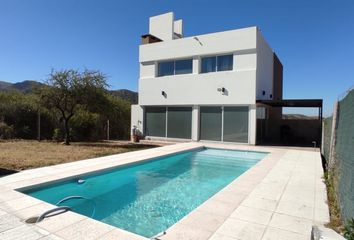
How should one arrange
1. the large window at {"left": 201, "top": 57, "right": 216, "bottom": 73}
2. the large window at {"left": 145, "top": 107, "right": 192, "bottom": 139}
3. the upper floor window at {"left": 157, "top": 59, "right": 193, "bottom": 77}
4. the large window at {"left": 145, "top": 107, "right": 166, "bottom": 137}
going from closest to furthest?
the large window at {"left": 201, "top": 57, "right": 216, "bottom": 73}
the upper floor window at {"left": 157, "top": 59, "right": 193, "bottom": 77}
the large window at {"left": 145, "top": 107, "right": 192, "bottom": 139}
the large window at {"left": 145, "top": 107, "right": 166, "bottom": 137}

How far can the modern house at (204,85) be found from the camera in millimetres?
15914

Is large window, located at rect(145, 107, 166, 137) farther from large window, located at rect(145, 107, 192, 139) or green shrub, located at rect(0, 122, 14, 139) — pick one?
green shrub, located at rect(0, 122, 14, 139)

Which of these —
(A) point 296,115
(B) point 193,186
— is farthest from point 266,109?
(B) point 193,186

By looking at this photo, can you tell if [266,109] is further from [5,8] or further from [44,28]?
[5,8]

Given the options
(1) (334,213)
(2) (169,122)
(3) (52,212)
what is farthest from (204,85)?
(3) (52,212)

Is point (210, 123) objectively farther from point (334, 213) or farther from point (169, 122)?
point (334, 213)

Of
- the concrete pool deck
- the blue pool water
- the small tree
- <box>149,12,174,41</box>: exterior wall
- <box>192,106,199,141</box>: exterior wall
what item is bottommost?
the blue pool water

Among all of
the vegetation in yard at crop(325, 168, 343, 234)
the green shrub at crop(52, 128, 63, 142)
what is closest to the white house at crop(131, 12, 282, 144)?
the green shrub at crop(52, 128, 63, 142)

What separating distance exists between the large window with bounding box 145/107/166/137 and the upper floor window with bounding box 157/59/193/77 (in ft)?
9.08

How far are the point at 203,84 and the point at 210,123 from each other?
107 inches

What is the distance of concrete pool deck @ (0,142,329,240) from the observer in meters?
3.60

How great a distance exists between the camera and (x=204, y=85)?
17219mm

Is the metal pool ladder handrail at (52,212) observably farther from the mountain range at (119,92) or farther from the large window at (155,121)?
the mountain range at (119,92)

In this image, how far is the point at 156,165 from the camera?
399 inches
